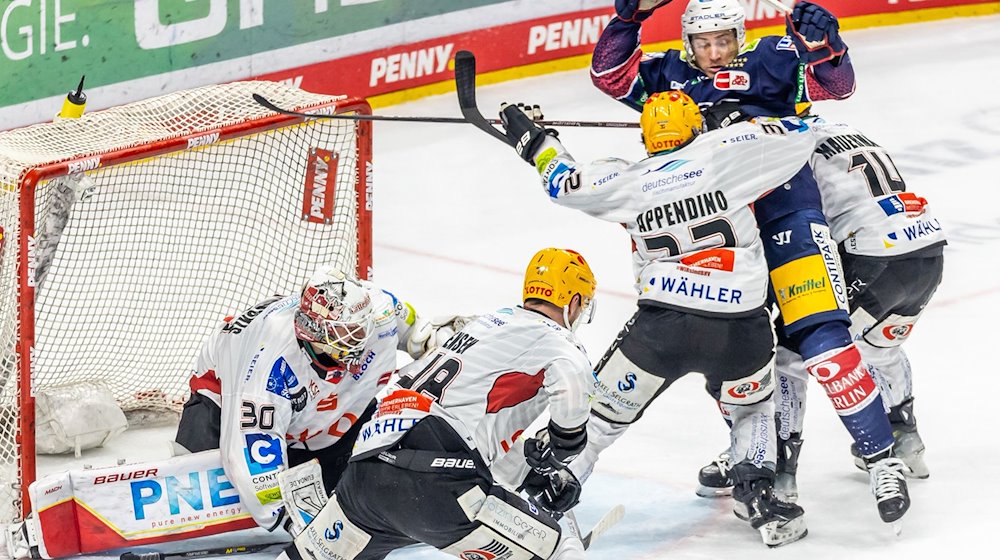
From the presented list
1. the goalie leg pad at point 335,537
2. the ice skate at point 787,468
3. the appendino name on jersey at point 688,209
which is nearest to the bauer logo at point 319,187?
the appendino name on jersey at point 688,209

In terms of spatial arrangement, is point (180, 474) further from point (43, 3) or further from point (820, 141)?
point (43, 3)

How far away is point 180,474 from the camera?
5.27m

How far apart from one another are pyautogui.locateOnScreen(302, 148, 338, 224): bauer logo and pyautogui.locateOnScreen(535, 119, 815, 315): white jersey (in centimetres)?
128

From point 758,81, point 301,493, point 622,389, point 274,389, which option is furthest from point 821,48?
point 301,493

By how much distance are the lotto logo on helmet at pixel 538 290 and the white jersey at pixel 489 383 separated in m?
0.08

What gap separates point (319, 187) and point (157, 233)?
77 centimetres

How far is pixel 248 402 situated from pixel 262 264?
5.74 ft

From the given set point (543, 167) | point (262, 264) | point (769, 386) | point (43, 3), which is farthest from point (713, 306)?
point (43, 3)

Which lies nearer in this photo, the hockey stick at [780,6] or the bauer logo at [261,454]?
the bauer logo at [261,454]

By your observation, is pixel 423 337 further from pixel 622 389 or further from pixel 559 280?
pixel 559 280

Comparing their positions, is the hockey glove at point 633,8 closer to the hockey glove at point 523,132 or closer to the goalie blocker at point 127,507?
the hockey glove at point 523,132

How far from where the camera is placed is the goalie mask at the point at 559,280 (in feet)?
15.4

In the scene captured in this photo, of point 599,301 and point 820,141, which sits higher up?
point 820,141

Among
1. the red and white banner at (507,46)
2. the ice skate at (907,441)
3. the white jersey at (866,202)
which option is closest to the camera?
the white jersey at (866,202)
